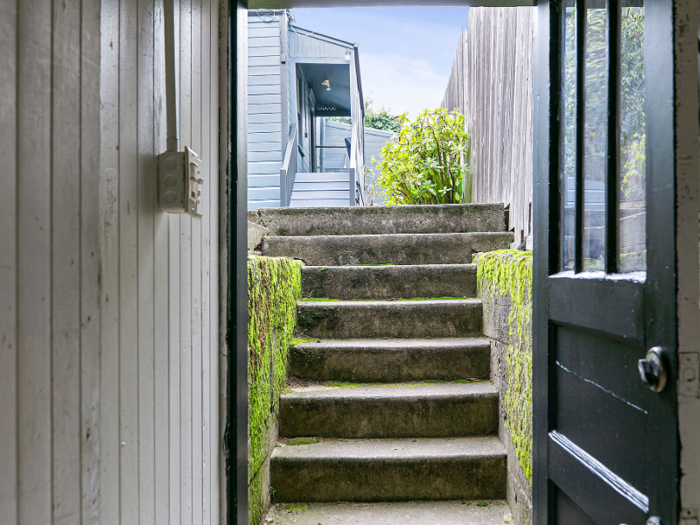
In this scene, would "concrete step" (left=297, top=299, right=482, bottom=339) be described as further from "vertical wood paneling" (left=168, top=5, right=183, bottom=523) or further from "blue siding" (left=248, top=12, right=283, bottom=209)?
"blue siding" (left=248, top=12, right=283, bottom=209)

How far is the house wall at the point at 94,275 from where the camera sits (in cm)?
51

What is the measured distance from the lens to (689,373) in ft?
2.34

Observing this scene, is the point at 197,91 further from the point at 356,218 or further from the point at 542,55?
the point at 356,218

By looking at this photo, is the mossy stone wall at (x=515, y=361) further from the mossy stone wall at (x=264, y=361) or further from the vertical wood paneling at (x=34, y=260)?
the vertical wood paneling at (x=34, y=260)

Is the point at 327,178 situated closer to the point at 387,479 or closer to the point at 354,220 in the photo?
the point at 354,220

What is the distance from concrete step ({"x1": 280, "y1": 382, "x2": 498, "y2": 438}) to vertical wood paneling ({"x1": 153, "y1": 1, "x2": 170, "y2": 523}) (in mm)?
1283

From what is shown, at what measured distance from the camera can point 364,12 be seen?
1166 cm

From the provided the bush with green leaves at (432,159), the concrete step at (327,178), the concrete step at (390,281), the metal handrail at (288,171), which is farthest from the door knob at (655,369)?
the concrete step at (327,178)

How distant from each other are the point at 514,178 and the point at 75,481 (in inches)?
102

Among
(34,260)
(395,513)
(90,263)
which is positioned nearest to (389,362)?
(395,513)

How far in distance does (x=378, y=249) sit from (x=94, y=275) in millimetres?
2514

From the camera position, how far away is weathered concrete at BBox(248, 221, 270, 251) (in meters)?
2.90

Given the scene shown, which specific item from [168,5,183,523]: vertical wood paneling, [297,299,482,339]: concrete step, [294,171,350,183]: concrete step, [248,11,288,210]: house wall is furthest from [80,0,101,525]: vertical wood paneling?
[294,171,350,183]: concrete step

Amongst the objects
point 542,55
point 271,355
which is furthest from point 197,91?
point 271,355
